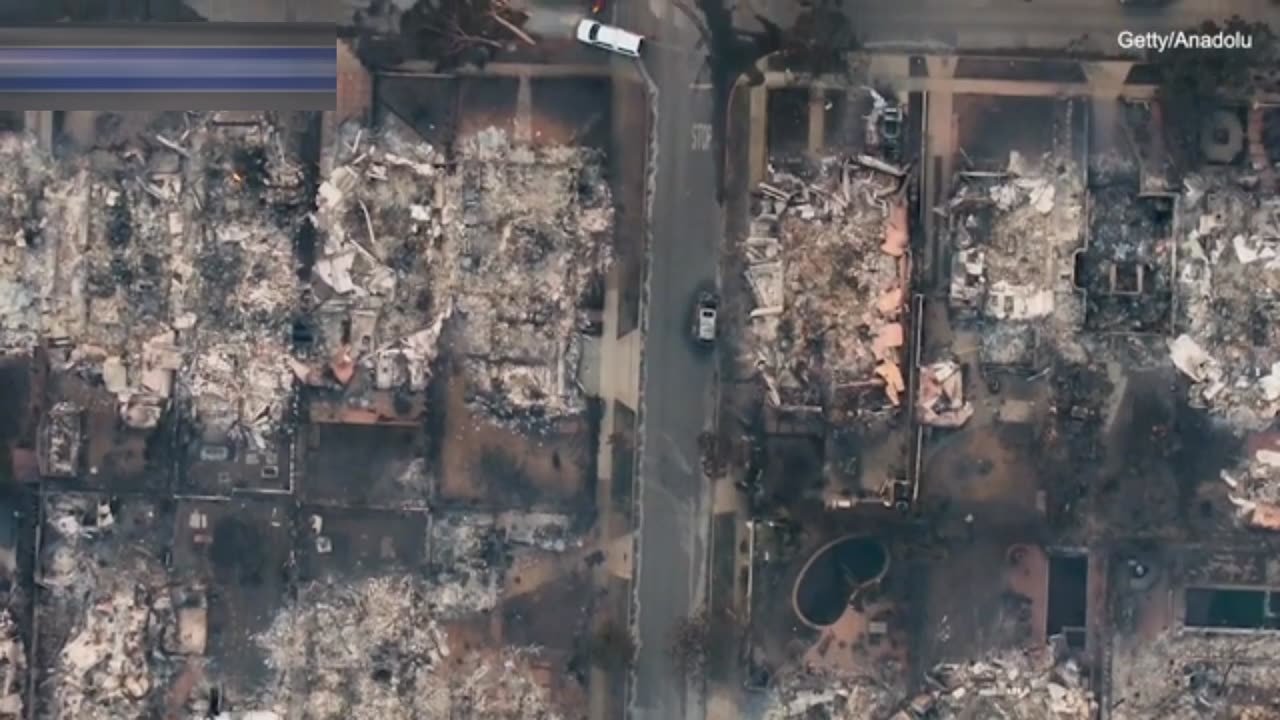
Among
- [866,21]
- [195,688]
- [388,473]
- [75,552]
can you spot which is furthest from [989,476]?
[75,552]

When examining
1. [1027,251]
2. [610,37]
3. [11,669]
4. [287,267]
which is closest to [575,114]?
[610,37]

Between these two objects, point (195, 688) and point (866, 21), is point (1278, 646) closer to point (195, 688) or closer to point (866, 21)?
point (866, 21)

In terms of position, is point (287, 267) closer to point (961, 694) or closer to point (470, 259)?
point (470, 259)

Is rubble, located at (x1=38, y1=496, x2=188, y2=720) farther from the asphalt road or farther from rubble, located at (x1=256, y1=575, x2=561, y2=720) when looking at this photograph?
the asphalt road

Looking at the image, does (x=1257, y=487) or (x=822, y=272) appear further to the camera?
(x=822, y=272)

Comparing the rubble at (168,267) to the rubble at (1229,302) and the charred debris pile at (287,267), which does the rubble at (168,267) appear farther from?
the rubble at (1229,302)
